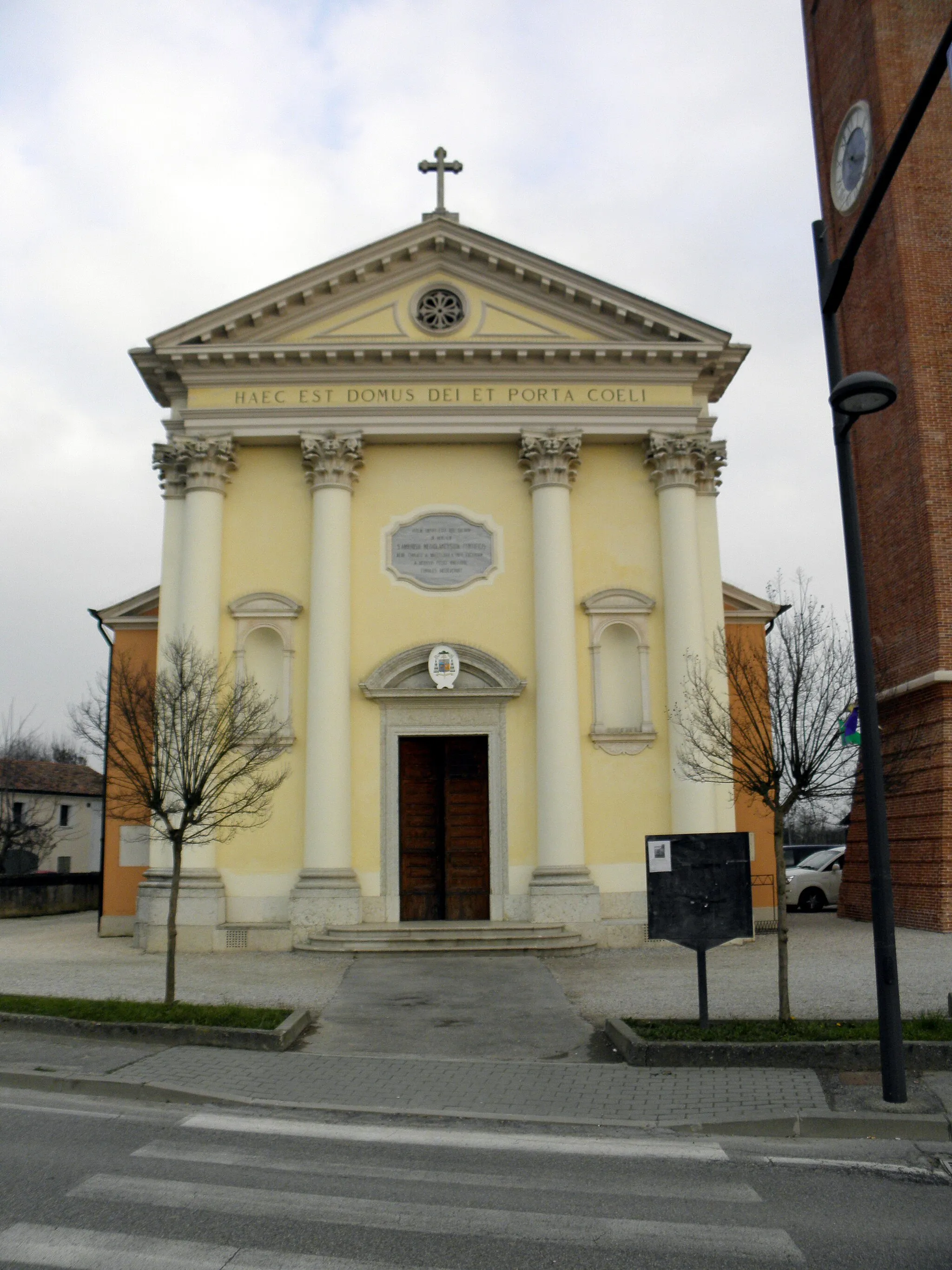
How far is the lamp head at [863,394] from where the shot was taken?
301 inches

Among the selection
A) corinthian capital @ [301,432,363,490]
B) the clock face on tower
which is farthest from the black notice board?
the clock face on tower

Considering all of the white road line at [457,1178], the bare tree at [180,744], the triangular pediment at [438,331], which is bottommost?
the white road line at [457,1178]

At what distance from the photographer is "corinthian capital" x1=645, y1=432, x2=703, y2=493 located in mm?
20031

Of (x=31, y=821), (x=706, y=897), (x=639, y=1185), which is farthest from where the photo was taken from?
(x=31, y=821)

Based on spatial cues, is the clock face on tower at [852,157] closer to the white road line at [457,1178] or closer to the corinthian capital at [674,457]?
the corinthian capital at [674,457]

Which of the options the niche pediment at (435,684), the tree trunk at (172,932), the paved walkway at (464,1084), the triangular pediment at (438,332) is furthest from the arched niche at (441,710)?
the paved walkway at (464,1084)

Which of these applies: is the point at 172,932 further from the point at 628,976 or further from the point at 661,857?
the point at 628,976

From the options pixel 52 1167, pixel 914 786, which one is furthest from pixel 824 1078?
pixel 914 786

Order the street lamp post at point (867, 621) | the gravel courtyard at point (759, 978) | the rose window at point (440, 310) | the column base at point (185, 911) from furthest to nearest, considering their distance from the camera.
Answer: the rose window at point (440, 310), the column base at point (185, 911), the gravel courtyard at point (759, 978), the street lamp post at point (867, 621)

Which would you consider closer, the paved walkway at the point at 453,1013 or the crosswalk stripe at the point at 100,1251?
the crosswalk stripe at the point at 100,1251

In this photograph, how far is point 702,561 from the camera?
20312mm

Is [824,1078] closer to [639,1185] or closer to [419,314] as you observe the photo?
[639,1185]

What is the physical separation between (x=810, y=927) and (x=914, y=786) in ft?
12.4

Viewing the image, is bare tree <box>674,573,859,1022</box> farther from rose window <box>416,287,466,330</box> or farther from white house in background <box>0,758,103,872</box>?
white house in background <box>0,758,103,872</box>
